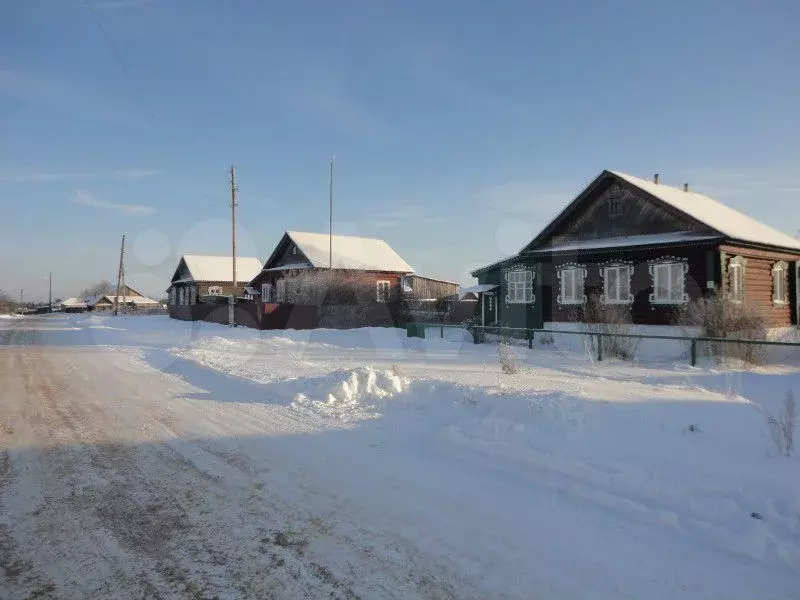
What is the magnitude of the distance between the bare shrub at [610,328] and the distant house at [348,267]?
19.1 metres

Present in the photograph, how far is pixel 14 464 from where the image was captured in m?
6.17

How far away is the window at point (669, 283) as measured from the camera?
1959 centimetres

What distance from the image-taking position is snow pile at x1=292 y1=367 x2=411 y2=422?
8914 millimetres

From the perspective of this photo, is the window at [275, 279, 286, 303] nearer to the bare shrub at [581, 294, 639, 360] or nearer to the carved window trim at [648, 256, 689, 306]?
the bare shrub at [581, 294, 639, 360]

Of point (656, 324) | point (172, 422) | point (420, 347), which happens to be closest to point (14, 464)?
point (172, 422)

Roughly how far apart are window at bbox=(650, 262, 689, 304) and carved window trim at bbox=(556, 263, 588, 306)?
9.19 ft

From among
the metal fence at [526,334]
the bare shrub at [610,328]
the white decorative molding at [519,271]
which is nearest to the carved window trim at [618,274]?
the bare shrub at [610,328]

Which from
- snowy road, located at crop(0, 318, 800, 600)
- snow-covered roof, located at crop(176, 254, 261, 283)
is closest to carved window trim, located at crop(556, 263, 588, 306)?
snowy road, located at crop(0, 318, 800, 600)

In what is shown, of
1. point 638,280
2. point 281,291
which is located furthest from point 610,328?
point 281,291

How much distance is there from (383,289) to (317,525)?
3742 centimetres

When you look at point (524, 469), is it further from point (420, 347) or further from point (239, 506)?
point (420, 347)

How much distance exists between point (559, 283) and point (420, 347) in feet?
23.6

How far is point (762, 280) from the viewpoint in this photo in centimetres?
2102

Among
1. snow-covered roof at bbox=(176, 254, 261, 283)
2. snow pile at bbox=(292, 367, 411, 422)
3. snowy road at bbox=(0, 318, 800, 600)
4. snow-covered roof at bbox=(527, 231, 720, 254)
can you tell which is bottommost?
snowy road at bbox=(0, 318, 800, 600)
